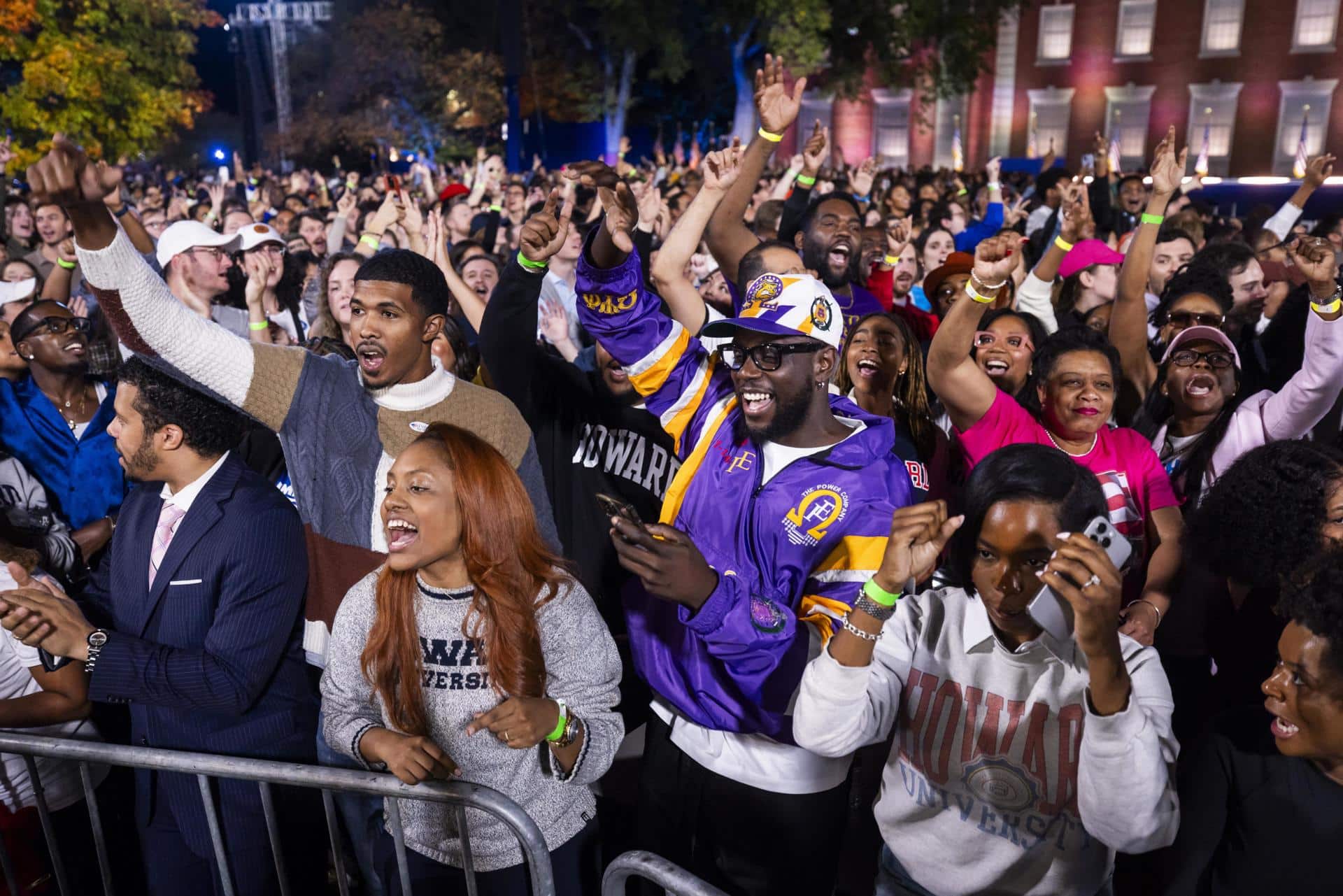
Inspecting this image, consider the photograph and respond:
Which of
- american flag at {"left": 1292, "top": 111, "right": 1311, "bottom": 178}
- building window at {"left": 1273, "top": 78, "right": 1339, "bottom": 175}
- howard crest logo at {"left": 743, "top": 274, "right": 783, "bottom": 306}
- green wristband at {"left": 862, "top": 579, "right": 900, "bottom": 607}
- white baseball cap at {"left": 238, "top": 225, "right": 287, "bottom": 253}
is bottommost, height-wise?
green wristband at {"left": 862, "top": 579, "right": 900, "bottom": 607}

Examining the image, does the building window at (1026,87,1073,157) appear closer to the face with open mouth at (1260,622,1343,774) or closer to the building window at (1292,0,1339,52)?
the building window at (1292,0,1339,52)

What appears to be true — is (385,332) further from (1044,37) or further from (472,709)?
(1044,37)

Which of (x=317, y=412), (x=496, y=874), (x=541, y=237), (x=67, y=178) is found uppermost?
(x=67, y=178)

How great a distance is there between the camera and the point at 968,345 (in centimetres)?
350

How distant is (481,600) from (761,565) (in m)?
0.76

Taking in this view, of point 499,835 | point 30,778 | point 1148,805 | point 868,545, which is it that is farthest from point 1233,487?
point 30,778

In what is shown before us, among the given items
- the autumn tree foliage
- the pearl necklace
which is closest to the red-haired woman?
the pearl necklace

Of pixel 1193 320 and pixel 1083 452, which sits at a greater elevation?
pixel 1193 320

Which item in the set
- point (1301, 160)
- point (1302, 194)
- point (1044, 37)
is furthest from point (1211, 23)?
point (1302, 194)

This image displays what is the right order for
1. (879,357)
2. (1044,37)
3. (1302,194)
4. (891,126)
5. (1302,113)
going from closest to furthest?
(879,357) < (1302,194) < (1302,113) < (1044,37) < (891,126)

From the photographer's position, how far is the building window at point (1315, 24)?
31531mm

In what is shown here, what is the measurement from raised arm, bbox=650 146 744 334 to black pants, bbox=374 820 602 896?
2.05m

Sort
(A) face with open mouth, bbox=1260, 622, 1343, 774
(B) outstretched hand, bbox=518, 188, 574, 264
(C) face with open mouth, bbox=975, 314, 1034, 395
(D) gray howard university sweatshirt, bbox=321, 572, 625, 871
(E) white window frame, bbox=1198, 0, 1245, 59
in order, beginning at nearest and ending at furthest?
(A) face with open mouth, bbox=1260, 622, 1343, 774
(D) gray howard university sweatshirt, bbox=321, 572, 625, 871
(B) outstretched hand, bbox=518, 188, 574, 264
(C) face with open mouth, bbox=975, 314, 1034, 395
(E) white window frame, bbox=1198, 0, 1245, 59

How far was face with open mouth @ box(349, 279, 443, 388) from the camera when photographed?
318 centimetres
